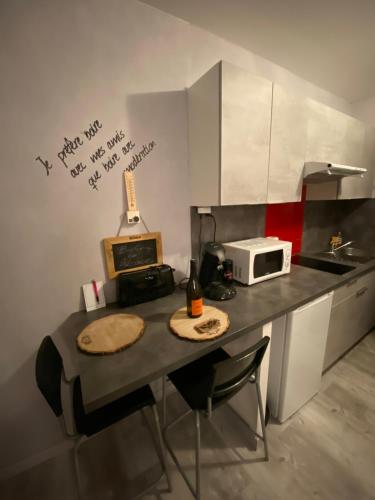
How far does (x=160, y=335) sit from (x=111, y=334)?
0.72 feet

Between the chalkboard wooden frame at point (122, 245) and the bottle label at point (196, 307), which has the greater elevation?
the chalkboard wooden frame at point (122, 245)

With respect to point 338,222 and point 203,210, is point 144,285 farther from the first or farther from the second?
point 338,222

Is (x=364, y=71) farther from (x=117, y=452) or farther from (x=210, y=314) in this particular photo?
(x=117, y=452)

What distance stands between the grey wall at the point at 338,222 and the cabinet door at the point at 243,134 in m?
1.27

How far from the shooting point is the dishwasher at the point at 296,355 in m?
1.26

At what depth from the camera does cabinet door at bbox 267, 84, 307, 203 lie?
50.9 inches

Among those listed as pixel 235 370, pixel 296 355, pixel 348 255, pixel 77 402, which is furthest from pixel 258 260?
pixel 348 255

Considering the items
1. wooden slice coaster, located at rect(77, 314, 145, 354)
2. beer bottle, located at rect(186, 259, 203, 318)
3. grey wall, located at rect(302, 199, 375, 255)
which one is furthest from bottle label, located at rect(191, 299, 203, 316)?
grey wall, located at rect(302, 199, 375, 255)

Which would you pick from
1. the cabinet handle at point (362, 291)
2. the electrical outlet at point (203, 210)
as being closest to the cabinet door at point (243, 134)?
the electrical outlet at point (203, 210)

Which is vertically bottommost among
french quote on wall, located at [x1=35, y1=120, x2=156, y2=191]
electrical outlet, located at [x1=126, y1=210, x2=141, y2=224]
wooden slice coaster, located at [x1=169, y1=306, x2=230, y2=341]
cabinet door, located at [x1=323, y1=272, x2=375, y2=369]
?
cabinet door, located at [x1=323, y1=272, x2=375, y2=369]

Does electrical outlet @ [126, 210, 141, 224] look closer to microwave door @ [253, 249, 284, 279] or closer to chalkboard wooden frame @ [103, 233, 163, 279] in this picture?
chalkboard wooden frame @ [103, 233, 163, 279]

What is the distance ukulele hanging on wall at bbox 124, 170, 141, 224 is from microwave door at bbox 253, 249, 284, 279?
789 millimetres

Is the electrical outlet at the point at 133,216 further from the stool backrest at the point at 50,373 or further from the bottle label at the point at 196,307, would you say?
the stool backrest at the point at 50,373

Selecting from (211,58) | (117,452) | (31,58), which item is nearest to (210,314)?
(117,452)
